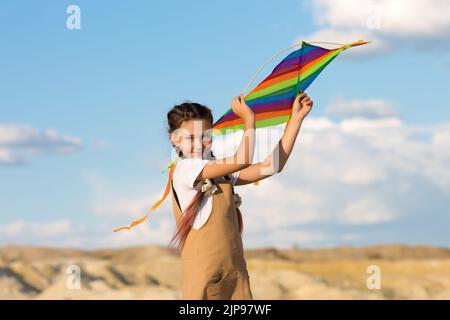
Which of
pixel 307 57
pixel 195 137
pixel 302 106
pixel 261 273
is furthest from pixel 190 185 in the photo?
pixel 261 273

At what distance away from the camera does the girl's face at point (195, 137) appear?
3.77 meters

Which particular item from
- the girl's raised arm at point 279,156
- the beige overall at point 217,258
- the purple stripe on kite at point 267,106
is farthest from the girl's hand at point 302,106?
the beige overall at point 217,258

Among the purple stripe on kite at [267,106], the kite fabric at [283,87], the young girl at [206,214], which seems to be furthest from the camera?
the purple stripe on kite at [267,106]

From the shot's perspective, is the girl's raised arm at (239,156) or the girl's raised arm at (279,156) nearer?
the girl's raised arm at (239,156)

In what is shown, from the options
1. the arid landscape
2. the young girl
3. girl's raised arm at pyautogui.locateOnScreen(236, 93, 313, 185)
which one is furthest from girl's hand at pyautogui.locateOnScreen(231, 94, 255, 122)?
the arid landscape

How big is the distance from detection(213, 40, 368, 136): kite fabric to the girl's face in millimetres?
433

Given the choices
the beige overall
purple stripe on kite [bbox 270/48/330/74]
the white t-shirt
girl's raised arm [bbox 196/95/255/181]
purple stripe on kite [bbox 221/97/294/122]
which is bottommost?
the beige overall

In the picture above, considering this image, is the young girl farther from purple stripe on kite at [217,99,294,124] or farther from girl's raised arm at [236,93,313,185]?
purple stripe on kite at [217,99,294,124]

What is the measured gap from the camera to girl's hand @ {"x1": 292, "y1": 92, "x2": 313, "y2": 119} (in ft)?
12.9

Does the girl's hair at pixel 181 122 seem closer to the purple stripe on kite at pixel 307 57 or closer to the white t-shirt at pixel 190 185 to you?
the white t-shirt at pixel 190 185

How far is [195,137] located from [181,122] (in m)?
0.12

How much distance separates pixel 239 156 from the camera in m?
3.48

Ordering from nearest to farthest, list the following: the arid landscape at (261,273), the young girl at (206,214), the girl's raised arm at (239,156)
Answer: the girl's raised arm at (239,156), the young girl at (206,214), the arid landscape at (261,273)
